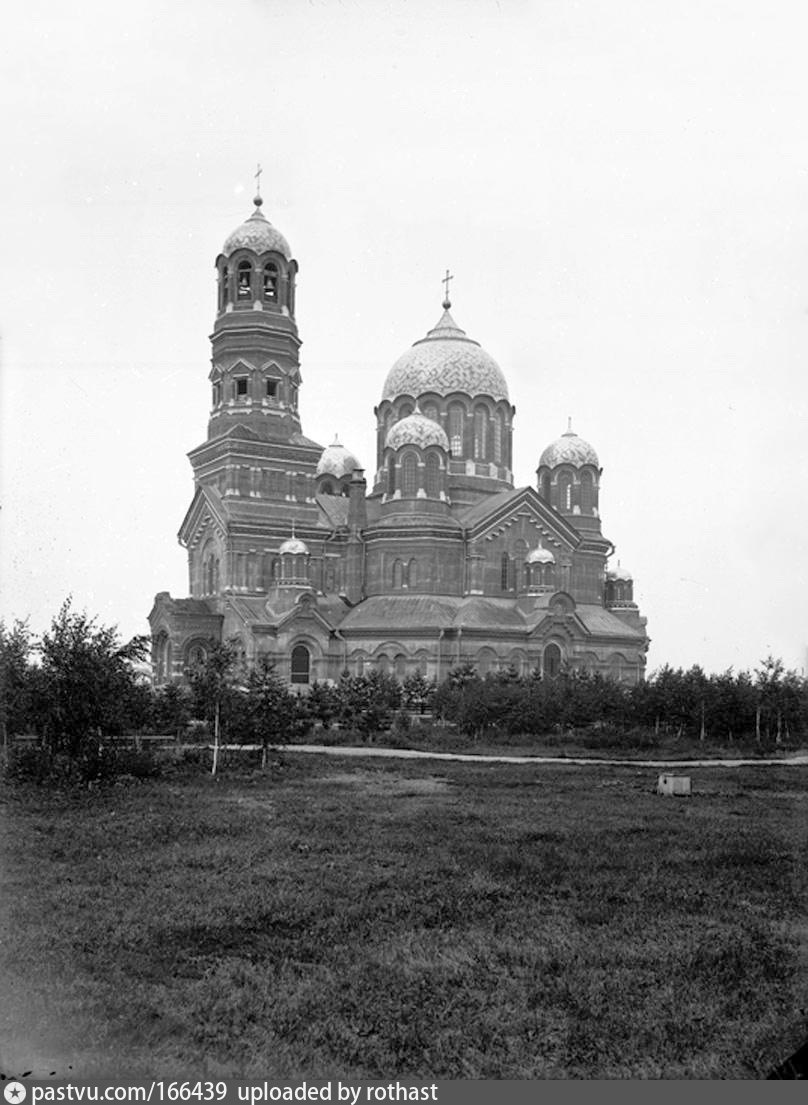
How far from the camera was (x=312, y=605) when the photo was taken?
1607 inches

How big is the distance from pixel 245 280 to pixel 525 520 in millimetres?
16226

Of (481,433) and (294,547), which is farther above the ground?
(481,433)

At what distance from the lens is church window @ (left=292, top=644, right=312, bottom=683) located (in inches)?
1597

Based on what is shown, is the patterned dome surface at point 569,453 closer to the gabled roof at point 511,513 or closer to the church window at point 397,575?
the gabled roof at point 511,513

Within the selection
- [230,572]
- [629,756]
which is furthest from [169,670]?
[629,756]

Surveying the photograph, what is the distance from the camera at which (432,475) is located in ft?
147

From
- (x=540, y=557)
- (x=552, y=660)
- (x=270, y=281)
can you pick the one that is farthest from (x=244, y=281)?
(x=552, y=660)

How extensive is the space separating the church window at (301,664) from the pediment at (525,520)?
9015 millimetres

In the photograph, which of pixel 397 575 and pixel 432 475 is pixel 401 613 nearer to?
pixel 397 575

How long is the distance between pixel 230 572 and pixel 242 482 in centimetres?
386

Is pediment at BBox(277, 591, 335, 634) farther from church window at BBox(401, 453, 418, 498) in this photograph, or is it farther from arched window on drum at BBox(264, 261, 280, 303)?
arched window on drum at BBox(264, 261, 280, 303)

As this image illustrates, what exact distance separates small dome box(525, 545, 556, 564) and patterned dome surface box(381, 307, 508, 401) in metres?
8.64

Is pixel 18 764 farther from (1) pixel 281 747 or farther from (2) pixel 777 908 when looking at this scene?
(2) pixel 777 908

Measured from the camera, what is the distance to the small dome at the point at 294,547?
41.1m
